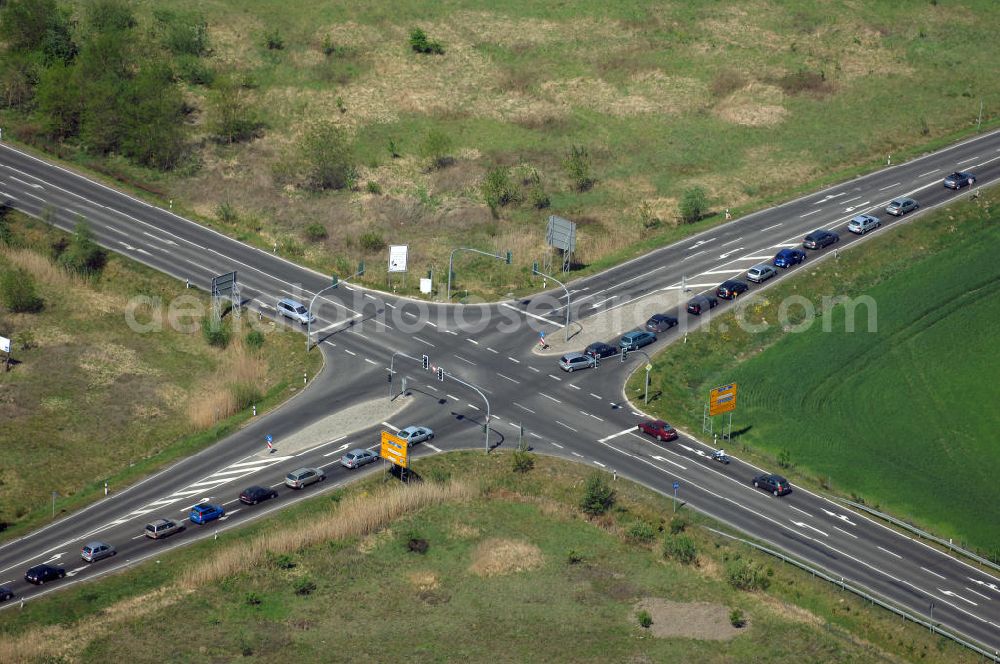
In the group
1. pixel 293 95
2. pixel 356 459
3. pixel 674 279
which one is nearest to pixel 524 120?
pixel 293 95

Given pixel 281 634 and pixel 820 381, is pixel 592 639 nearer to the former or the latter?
pixel 281 634

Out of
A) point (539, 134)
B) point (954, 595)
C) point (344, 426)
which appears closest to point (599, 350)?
point (344, 426)

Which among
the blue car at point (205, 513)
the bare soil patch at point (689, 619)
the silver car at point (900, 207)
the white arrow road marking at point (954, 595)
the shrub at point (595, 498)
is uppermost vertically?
the silver car at point (900, 207)

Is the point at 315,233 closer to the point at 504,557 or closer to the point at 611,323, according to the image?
the point at 611,323

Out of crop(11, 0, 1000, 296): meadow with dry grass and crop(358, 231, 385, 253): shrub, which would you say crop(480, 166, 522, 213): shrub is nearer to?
crop(11, 0, 1000, 296): meadow with dry grass

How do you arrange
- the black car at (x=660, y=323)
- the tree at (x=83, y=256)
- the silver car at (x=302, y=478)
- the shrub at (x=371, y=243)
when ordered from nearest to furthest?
the silver car at (x=302, y=478) < the black car at (x=660, y=323) < the tree at (x=83, y=256) < the shrub at (x=371, y=243)

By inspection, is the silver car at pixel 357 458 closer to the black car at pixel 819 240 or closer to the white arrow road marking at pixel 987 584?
the white arrow road marking at pixel 987 584

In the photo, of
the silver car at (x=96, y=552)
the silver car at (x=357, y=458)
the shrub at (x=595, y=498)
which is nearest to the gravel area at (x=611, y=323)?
the silver car at (x=357, y=458)
